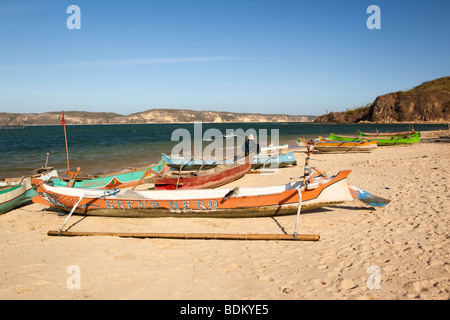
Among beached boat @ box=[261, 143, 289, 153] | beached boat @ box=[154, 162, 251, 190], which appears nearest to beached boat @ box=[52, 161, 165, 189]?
beached boat @ box=[154, 162, 251, 190]

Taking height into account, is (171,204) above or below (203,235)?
above

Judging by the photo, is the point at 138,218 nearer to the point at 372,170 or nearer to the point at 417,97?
the point at 372,170

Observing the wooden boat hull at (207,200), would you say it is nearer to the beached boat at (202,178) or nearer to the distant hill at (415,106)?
the beached boat at (202,178)

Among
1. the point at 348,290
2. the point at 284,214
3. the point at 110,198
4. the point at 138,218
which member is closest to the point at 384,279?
the point at 348,290

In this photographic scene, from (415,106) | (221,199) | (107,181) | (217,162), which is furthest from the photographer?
(415,106)

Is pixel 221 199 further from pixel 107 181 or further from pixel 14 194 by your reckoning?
pixel 14 194

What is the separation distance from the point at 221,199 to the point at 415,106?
111373 mm

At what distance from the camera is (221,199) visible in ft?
27.8

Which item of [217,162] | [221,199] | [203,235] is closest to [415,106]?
[217,162]

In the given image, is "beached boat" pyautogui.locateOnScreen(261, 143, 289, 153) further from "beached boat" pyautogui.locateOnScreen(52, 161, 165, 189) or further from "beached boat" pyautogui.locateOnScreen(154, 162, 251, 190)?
"beached boat" pyautogui.locateOnScreen(52, 161, 165, 189)

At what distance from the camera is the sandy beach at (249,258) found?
480 cm

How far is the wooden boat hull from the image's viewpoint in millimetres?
8242

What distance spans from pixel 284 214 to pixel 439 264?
13.7ft

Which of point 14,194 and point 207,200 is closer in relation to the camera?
point 207,200
